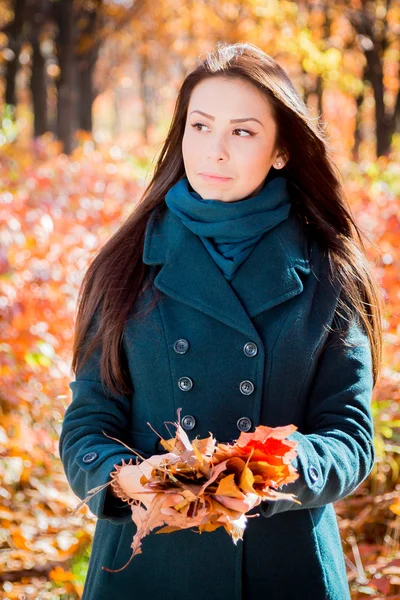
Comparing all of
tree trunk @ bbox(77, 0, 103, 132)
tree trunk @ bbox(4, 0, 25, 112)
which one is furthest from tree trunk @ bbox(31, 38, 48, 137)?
tree trunk @ bbox(77, 0, 103, 132)

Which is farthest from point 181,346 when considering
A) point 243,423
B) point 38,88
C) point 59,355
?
point 38,88

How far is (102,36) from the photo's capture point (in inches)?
629

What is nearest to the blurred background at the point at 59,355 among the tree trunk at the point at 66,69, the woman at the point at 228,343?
the woman at the point at 228,343

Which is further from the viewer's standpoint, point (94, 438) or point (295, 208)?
point (295, 208)

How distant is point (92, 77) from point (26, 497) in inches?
555

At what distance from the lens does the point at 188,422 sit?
1963 millimetres

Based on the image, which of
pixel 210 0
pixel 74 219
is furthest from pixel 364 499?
pixel 210 0

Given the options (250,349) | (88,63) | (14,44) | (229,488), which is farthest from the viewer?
(88,63)

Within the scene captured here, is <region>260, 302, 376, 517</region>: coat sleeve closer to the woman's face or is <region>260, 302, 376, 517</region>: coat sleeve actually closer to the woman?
the woman

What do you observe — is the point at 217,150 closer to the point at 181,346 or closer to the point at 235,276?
the point at 235,276

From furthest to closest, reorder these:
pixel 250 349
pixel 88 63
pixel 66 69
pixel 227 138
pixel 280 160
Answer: pixel 88 63
pixel 66 69
pixel 280 160
pixel 227 138
pixel 250 349

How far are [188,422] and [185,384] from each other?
0.30ft

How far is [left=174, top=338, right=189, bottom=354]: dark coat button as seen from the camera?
1980 millimetres

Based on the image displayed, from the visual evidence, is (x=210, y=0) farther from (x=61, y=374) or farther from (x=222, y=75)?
(x=222, y=75)
